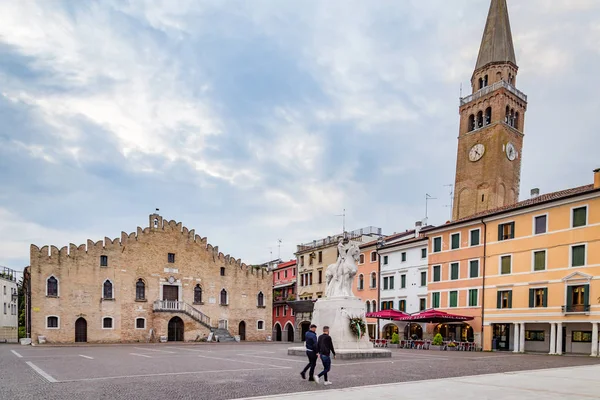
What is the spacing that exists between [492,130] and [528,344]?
31.0 meters

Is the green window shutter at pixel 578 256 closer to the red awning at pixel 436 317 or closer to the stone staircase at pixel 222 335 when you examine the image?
the red awning at pixel 436 317

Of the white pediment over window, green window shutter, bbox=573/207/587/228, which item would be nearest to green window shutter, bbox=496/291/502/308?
the white pediment over window

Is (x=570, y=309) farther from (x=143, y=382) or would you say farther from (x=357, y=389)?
(x=143, y=382)

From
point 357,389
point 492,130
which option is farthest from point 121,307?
point 492,130

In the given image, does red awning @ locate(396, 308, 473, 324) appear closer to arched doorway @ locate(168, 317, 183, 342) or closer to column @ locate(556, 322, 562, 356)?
column @ locate(556, 322, 562, 356)

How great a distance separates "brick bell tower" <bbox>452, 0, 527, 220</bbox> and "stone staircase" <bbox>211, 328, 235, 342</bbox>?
30.7 m

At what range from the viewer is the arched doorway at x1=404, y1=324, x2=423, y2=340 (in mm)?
43000

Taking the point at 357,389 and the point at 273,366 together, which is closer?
the point at 357,389

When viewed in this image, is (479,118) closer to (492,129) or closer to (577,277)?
(492,129)

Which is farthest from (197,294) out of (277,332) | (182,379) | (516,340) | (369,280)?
(182,379)

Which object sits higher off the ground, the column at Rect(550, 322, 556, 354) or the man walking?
the man walking

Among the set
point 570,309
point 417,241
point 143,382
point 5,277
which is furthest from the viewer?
point 5,277

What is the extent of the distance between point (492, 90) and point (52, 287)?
5241 cm

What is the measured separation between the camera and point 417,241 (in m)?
44.5
